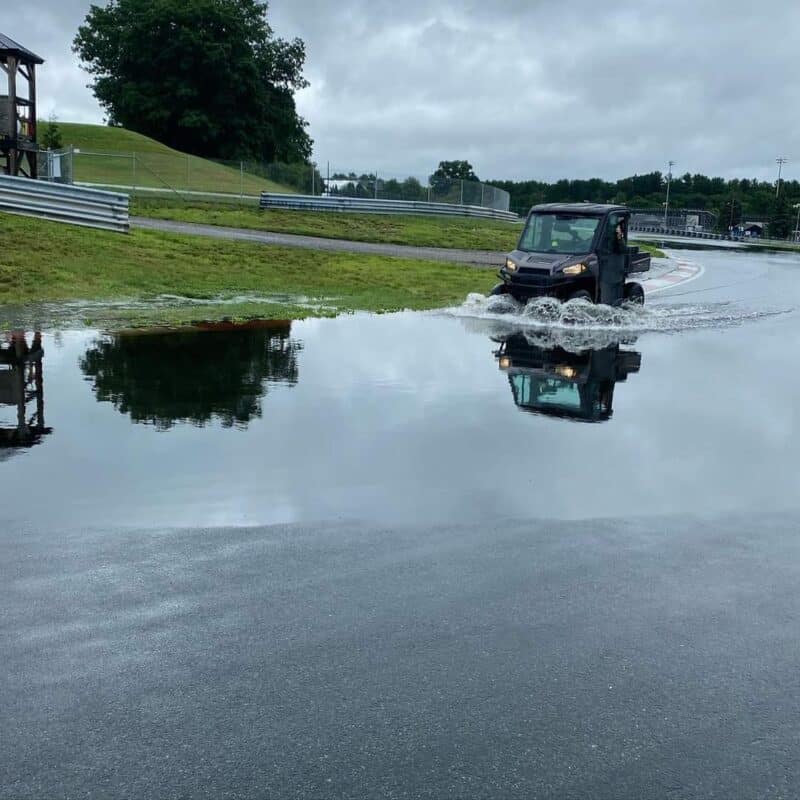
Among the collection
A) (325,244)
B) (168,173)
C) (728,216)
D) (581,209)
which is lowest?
(325,244)

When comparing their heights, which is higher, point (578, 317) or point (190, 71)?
point (190, 71)

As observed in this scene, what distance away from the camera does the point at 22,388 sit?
9.29m

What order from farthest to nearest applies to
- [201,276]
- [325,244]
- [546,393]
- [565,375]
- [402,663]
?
[325,244] → [201,276] → [565,375] → [546,393] → [402,663]

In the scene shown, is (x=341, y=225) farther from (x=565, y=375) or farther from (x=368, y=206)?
(x=565, y=375)

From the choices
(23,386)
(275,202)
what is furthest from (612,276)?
(275,202)

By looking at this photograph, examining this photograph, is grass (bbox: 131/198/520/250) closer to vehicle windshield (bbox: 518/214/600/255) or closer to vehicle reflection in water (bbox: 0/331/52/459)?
vehicle windshield (bbox: 518/214/600/255)

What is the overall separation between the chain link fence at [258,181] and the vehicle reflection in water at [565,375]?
1233 inches

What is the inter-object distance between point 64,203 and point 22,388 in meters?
16.1

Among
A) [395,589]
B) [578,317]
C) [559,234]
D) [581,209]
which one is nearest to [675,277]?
[581,209]

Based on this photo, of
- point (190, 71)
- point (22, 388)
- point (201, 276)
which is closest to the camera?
point (22, 388)

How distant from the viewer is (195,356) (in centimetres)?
1133

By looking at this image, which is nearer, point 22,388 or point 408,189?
point 22,388

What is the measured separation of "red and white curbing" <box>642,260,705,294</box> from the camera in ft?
80.0

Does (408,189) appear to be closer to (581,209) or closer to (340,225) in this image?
(340,225)
